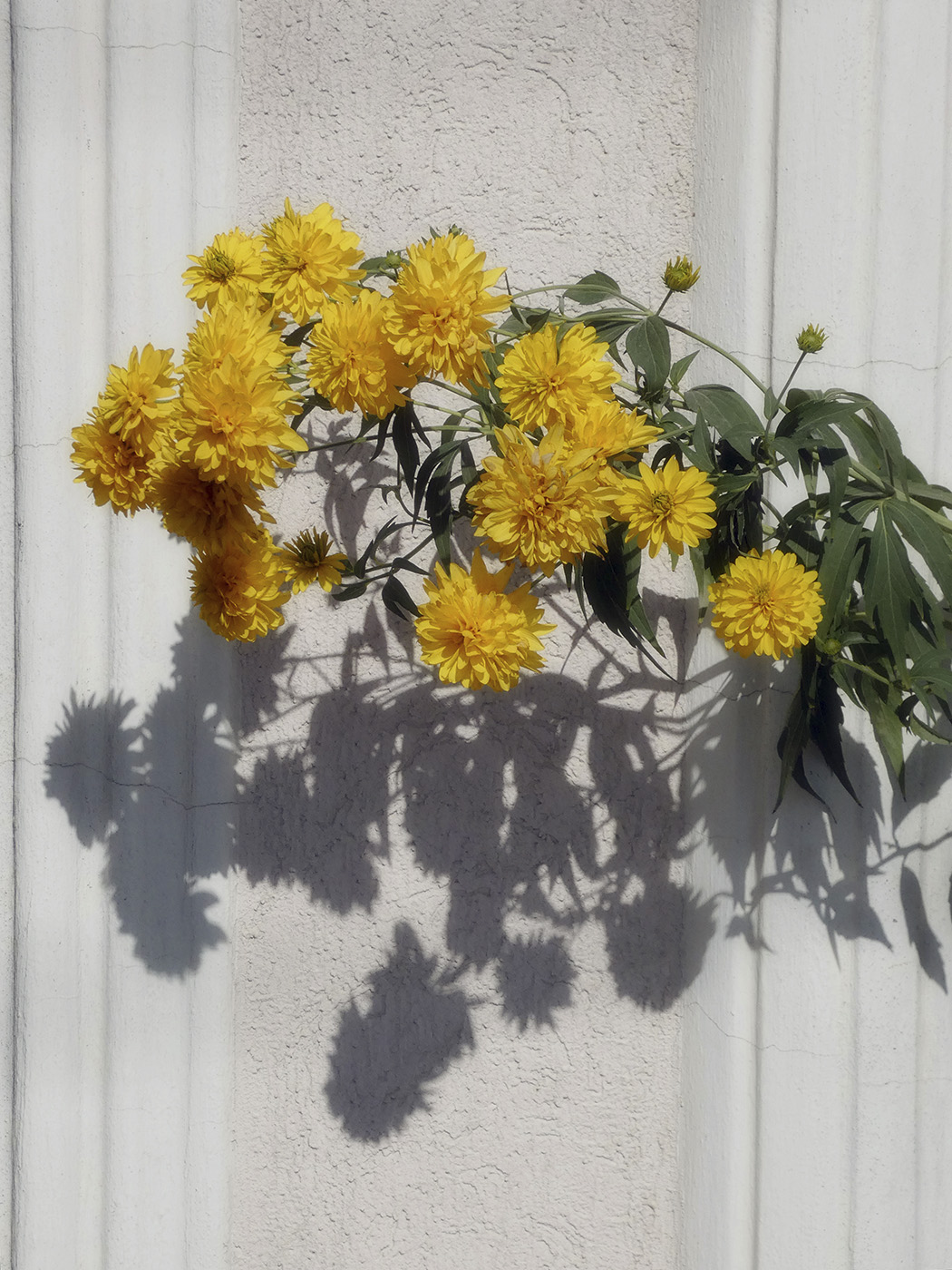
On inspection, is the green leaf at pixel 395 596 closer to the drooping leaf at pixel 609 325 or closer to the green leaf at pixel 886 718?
the drooping leaf at pixel 609 325

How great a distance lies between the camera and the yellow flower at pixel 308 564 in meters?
0.93

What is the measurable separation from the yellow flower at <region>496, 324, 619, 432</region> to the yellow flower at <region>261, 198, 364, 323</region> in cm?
20

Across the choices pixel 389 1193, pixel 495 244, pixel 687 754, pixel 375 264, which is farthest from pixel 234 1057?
pixel 495 244

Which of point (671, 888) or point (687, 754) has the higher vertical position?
point (687, 754)

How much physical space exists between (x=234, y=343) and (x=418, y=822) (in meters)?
0.67

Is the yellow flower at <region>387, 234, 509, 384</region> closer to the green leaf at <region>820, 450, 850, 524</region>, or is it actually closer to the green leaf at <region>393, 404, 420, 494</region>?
the green leaf at <region>393, 404, 420, 494</region>

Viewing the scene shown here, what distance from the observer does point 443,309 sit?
762mm

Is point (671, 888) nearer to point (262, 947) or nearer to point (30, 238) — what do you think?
point (262, 947)

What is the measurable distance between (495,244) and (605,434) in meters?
0.52

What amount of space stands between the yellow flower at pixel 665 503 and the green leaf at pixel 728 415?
11 cm

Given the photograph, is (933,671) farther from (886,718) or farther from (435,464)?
(435,464)

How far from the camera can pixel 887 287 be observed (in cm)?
110

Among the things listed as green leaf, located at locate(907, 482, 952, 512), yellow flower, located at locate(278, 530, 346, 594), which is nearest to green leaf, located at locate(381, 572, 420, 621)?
yellow flower, located at locate(278, 530, 346, 594)

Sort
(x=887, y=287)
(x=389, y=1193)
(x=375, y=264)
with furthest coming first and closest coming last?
1. (x=389, y=1193)
2. (x=887, y=287)
3. (x=375, y=264)
